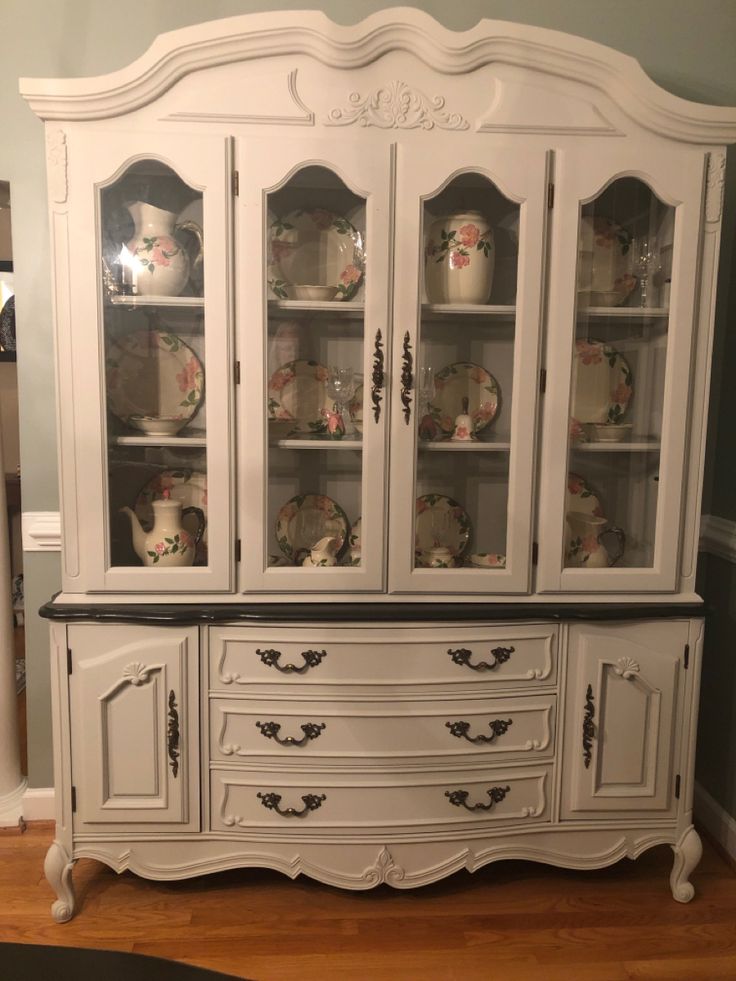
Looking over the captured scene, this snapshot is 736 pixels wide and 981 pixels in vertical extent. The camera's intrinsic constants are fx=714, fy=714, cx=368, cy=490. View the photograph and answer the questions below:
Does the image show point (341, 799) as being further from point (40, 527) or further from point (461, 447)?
point (40, 527)

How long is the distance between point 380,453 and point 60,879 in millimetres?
1262

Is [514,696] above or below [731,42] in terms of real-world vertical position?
below

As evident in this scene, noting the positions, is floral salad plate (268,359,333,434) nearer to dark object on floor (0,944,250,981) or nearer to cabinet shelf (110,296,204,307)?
cabinet shelf (110,296,204,307)

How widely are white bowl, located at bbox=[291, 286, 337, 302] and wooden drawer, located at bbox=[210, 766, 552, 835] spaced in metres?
1.13

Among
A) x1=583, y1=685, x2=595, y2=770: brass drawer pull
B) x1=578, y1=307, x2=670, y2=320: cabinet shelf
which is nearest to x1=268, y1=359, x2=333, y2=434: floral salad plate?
x1=578, y1=307, x2=670, y2=320: cabinet shelf

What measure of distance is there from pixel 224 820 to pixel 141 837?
0.21m

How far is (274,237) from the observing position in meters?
1.64

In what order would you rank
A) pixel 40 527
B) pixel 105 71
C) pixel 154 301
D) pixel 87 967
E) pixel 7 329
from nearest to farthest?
pixel 87 967 < pixel 154 301 < pixel 105 71 < pixel 40 527 < pixel 7 329

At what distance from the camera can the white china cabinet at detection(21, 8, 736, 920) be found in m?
1.57

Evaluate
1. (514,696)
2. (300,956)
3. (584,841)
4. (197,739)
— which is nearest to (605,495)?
(514,696)

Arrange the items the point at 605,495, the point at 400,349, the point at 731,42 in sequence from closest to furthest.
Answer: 1. the point at 400,349
2. the point at 605,495
3. the point at 731,42

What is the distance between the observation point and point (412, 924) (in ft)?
5.71

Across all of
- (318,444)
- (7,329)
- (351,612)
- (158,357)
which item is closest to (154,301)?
(158,357)

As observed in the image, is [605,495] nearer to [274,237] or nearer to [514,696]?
[514,696]
